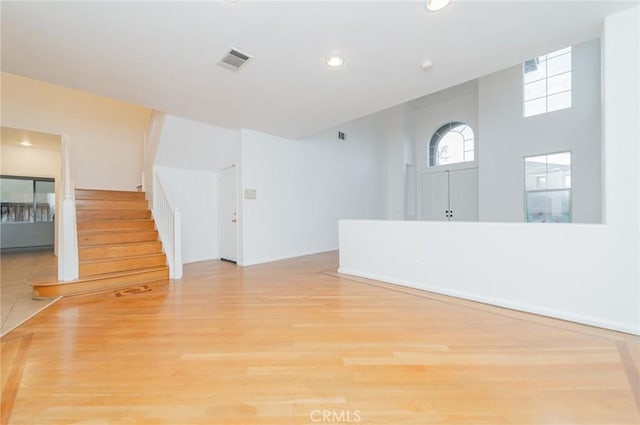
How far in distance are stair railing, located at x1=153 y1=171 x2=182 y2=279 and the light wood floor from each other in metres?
1.29

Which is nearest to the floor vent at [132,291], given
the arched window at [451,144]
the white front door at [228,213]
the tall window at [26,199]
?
the white front door at [228,213]

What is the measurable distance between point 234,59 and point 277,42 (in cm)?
59

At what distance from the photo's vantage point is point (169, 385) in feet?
5.23

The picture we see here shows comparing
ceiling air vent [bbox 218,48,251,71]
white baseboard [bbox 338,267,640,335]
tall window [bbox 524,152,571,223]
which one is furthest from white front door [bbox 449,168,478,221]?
Answer: ceiling air vent [bbox 218,48,251,71]

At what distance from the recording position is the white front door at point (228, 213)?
5423 millimetres

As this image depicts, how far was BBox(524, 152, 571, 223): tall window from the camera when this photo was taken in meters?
5.19

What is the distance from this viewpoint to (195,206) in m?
5.64

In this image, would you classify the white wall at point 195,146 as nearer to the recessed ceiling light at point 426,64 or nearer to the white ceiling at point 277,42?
the white ceiling at point 277,42

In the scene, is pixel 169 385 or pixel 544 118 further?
pixel 544 118

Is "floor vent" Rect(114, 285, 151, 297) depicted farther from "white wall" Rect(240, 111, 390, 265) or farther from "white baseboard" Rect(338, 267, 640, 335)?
"white baseboard" Rect(338, 267, 640, 335)

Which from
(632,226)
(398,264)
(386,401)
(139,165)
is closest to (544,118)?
(632,226)

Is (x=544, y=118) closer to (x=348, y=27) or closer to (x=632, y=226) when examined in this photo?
(x=632, y=226)

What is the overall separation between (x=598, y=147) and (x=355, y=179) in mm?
4967

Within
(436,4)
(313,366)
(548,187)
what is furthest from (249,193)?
(548,187)
